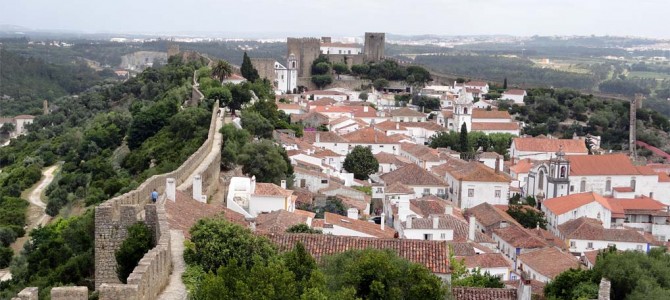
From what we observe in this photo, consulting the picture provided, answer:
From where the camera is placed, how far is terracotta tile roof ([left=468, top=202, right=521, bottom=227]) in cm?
2847

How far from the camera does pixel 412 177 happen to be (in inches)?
1302

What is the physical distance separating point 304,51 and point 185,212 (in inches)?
2015

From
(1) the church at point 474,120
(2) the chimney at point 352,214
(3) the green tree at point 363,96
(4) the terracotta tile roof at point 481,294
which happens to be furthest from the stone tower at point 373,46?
(4) the terracotta tile roof at point 481,294

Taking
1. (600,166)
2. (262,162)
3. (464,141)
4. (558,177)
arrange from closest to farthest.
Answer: (262,162)
(558,177)
(600,166)
(464,141)

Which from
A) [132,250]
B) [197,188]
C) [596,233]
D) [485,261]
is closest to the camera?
[132,250]

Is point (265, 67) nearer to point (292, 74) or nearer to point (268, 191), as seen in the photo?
point (292, 74)

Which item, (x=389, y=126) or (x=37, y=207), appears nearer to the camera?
(x=37, y=207)

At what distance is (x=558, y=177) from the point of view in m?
→ 36.2

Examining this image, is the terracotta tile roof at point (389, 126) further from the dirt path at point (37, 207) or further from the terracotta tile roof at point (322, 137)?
the dirt path at point (37, 207)

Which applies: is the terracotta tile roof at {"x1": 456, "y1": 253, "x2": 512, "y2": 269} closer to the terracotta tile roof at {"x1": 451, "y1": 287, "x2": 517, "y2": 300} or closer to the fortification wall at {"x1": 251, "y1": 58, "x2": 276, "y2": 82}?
the terracotta tile roof at {"x1": 451, "y1": 287, "x2": 517, "y2": 300}

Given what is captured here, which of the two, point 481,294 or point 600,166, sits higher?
point 481,294

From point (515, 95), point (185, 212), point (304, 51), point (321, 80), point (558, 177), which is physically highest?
point (304, 51)

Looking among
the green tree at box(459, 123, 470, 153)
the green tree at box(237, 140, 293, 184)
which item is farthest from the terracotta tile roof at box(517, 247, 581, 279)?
the green tree at box(459, 123, 470, 153)

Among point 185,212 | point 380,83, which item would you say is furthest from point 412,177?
point 380,83
